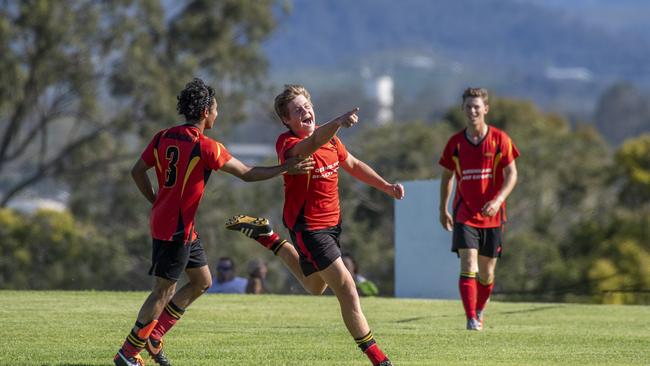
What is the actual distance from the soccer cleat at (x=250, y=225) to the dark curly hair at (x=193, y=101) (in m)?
0.80

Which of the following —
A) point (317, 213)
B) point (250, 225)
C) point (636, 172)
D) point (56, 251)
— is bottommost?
point (56, 251)

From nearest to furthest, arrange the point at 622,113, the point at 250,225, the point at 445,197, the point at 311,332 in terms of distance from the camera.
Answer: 1. the point at 250,225
2. the point at 311,332
3. the point at 445,197
4. the point at 622,113

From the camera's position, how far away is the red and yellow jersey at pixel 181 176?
858 cm

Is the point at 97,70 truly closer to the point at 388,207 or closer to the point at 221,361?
the point at 388,207

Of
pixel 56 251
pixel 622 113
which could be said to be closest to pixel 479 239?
pixel 56 251

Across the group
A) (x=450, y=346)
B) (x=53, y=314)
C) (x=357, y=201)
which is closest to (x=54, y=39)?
(x=357, y=201)

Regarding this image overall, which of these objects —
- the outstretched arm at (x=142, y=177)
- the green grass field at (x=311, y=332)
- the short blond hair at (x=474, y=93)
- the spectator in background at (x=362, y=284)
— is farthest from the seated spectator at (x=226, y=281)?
the outstretched arm at (x=142, y=177)

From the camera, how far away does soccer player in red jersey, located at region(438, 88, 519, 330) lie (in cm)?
1227

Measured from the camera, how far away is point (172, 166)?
8.60 meters

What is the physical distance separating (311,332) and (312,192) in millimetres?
3112

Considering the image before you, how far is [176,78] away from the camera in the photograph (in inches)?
1705

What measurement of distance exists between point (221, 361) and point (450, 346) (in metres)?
2.18

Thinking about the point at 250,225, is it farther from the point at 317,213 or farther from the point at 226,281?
the point at 226,281

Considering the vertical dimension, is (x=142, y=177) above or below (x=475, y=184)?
above
